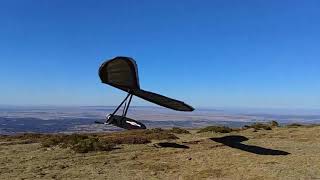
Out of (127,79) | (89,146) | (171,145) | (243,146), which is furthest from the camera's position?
(127,79)

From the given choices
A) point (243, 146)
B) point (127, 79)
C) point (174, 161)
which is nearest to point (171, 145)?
point (243, 146)

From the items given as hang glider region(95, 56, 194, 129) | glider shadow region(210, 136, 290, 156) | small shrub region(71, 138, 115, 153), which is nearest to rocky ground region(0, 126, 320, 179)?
glider shadow region(210, 136, 290, 156)

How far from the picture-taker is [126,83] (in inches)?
1235

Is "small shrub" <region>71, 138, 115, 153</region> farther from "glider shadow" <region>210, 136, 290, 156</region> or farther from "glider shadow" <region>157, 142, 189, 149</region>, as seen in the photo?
"glider shadow" <region>210, 136, 290, 156</region>

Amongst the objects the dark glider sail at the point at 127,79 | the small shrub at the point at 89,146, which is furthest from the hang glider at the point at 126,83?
the small shrub at the point at 89,146

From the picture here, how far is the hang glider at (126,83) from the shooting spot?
29.2 meters

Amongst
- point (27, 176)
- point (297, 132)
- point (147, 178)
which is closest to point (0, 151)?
point (27, 176)

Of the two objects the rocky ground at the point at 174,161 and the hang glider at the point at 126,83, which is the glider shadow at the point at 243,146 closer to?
the rocky ground at the point at 174,161

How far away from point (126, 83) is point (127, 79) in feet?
1.95

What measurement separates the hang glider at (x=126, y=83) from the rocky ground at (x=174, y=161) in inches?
121

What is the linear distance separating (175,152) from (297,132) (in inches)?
623

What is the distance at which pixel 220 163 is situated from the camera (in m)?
22.0

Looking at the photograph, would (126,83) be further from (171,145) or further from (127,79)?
(171,145)

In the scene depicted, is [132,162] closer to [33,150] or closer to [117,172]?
[117,172]
